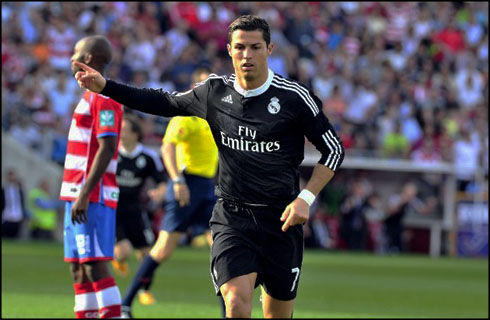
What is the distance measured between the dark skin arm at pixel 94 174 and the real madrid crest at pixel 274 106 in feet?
5.39

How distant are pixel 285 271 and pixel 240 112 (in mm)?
1029

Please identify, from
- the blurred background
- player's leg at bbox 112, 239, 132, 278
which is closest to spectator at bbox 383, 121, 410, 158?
the blurred background

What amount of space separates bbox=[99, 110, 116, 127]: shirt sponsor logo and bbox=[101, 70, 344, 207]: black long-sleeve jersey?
1179 millimetres

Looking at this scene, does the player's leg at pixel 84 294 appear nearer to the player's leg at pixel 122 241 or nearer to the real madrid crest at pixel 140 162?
the player's leg at pixel 122 241

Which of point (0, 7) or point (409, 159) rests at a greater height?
point (0, 7)

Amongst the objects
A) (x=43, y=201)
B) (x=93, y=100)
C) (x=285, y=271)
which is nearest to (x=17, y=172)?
(x=43, y=201)

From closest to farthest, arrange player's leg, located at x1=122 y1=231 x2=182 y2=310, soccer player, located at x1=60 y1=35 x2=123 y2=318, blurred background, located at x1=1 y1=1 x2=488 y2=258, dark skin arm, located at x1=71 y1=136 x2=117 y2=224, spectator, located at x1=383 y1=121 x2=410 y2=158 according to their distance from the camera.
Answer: dark skin arm, located at x1=71 y1=136 x2=117 y2=224 < soccer player, located at x1=60 y1=35 x2=123 y2=318 < player's leg, located at x1=122 y1=231 x2=182 y2=310 < blurred background, located at x1=1 y1=1 x2=488 y2=258 < spectator, located at x1=383 y1=121 x2=410 y2=158

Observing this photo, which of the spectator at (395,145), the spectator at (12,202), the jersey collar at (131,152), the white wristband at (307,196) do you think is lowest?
the spectator at (12,202)

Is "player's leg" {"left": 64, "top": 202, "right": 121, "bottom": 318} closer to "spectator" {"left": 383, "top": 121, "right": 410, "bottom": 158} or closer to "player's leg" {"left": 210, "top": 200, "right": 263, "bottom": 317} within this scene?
"player's leg" {"left": 210, "top": 200, "right": 263, "bottom": 317}

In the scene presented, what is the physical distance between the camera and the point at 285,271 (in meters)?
6.57

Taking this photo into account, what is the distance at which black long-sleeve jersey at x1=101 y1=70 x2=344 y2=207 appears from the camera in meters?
6.44

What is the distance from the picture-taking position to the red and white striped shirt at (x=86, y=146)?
25.5ft

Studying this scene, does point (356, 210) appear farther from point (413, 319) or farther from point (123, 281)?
point (413, 319)

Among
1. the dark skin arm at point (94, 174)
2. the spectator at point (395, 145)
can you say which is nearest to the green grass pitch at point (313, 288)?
the dark skin arm at point (94, 174)
